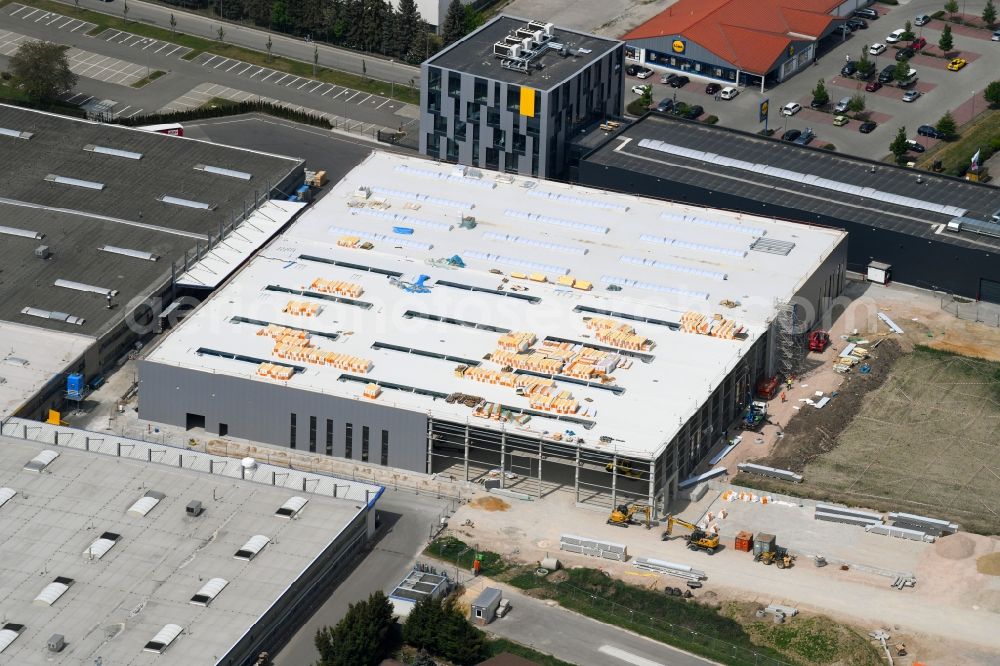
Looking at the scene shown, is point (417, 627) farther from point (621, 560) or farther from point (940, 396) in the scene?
point (940, 396)

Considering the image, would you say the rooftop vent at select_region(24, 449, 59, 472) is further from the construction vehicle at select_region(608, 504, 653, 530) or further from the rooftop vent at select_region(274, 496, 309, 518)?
the construction vehicle at select_region(608, 504, 653, 530)

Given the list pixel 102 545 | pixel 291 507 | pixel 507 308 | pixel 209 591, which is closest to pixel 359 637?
pixel 209 591

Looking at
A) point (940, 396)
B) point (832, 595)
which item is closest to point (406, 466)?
point (832, 595)

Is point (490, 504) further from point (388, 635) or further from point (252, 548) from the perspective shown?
point (252, 548)

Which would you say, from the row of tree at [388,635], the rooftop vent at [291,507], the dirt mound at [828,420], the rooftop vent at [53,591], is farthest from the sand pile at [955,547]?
the rooftop vent at [53,591]

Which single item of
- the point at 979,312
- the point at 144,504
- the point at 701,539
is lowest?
the point at 979,312

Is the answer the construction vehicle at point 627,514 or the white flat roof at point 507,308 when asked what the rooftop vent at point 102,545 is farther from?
the construction vehicle at point 627,514

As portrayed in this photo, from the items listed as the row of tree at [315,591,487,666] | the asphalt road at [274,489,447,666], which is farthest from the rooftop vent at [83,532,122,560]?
the row of tree at [315,591,487,666]
